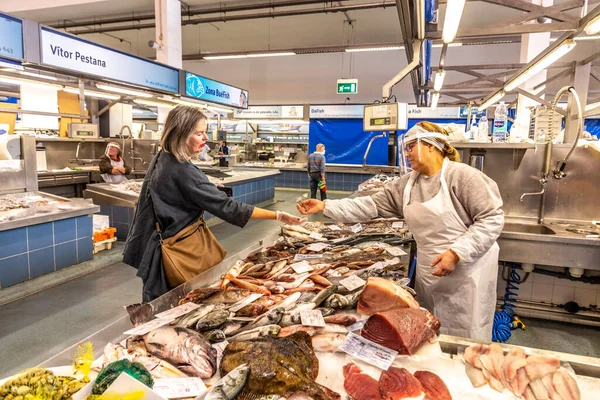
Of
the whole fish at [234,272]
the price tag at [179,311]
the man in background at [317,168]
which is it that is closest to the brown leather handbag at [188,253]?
the whole fish at [234,272]

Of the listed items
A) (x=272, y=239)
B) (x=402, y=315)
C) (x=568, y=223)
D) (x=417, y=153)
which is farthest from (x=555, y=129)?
(x=402, y=315)

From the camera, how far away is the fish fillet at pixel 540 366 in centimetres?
139

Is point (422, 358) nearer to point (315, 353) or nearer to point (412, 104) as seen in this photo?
point (315, 353)

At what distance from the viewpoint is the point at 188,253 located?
2.40 m

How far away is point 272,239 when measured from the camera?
3.38m

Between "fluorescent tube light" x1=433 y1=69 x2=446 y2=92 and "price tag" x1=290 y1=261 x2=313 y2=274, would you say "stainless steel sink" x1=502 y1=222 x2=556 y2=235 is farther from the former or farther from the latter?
"fluorescent tube light" x1=433 y1=69 x2=446 y2=92

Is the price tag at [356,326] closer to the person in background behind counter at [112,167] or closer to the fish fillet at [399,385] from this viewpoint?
the fish fillet at [399,385]

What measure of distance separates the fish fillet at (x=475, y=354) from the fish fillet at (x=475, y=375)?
0.02 m

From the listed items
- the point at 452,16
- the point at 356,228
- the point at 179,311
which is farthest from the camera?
the point at 356,228

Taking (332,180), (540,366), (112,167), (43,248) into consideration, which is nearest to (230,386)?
(540,366)

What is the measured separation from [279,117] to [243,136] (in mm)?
3681

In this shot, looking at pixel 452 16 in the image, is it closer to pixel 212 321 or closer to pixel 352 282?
pixel 352 282

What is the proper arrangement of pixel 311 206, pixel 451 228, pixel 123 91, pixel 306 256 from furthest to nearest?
pixel 123 91, pixel 311 206, pixel 306 256, pixel 451 228

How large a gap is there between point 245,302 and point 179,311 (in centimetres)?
31
